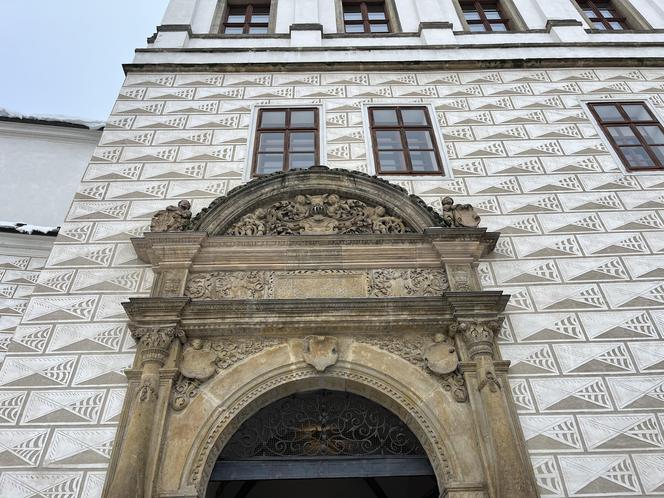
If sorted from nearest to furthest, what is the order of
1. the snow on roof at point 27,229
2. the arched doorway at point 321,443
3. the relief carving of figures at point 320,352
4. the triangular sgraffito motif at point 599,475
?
1. the triangular sgraffito motif at point 599,475
2. the arched doorway at point 321,443
3. the relief carving of figures at point 320,352
4. the snow on roof at point 27,229

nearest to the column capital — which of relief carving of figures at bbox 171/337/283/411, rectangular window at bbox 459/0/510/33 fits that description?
relief carving of figures at bbox 171/337/283/411

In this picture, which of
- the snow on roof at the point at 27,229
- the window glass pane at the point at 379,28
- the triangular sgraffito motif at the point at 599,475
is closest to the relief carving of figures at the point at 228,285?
the snow on roof at the point at 27,229

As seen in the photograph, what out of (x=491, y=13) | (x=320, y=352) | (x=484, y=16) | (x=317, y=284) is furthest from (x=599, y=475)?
(x=491, y=13)

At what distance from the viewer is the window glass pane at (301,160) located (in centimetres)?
659

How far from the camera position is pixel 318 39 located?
328 inches

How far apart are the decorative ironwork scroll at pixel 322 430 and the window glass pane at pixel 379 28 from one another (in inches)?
248

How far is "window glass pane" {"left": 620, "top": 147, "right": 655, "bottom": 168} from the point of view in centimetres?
663

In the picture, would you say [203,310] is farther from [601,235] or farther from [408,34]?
[408,34]

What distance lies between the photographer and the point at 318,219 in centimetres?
577

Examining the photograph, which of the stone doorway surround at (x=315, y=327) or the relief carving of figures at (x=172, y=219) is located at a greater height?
the relief carving of figures at (x=172, y=219)

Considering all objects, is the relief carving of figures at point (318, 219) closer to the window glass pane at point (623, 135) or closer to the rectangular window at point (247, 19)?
the window glass pane at point (623, 135)

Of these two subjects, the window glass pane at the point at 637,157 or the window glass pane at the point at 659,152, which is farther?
the window glass pane at the point at 659,152

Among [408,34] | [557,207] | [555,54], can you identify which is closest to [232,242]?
[557,207]

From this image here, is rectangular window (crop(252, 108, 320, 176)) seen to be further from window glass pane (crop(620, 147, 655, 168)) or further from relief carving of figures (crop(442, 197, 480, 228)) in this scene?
window glass pane (crop(620, 147, 655, 168))
